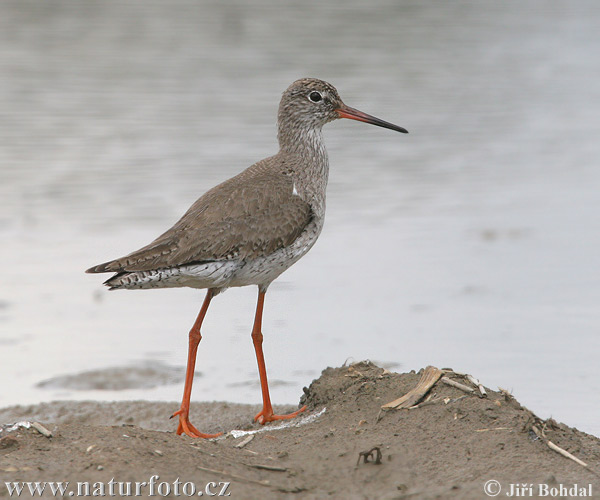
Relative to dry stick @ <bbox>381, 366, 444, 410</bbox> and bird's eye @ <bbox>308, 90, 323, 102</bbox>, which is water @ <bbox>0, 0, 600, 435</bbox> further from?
bird's eye @ <bbox>308, 90, 323, 102</bbox>

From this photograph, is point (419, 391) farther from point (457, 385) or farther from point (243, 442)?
point (243, 442)

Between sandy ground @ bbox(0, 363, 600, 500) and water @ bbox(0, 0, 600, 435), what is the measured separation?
66.8 inches

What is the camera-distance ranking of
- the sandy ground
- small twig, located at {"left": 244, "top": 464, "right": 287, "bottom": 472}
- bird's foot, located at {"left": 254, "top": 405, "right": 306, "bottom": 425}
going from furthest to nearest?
1. bird's foot, located at {"left": 254, "top": 405, "right": 306, "bottom": 425}
2. small twig, located at {"left": 244, "top": 464, "right": 287, "bottom": 472}
3. the sandy ground

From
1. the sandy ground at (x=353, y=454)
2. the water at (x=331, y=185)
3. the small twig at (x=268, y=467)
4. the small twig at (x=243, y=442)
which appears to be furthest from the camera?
the water at (x=331, y=185)

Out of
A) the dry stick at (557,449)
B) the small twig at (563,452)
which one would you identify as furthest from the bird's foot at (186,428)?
the small twig at (563,452)

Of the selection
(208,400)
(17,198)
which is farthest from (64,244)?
(208,400)

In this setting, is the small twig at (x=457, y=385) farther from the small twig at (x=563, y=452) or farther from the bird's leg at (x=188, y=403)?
the bird's leg at (x=188, y=403)

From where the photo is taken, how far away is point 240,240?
21.8 ft

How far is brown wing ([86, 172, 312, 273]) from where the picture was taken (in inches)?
254

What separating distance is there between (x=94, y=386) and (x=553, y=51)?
14.0m

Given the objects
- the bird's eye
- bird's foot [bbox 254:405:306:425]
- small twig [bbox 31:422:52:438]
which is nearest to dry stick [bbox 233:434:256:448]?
bird's foot [bbox 254:405:306:425]

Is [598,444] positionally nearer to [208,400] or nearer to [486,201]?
[208,400]

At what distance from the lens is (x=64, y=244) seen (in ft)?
34.9

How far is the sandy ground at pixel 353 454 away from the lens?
467 centimetres
